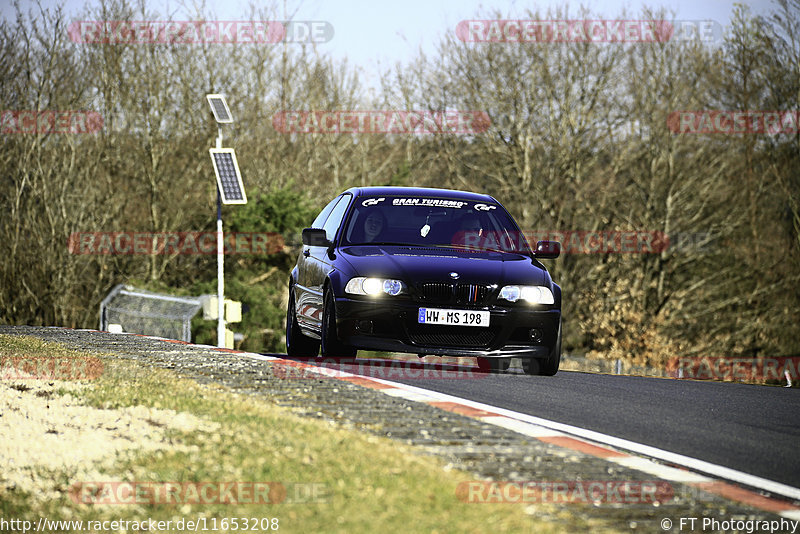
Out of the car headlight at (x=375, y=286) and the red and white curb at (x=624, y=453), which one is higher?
the car headlight at (x=375, y=286)

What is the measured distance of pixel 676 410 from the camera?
844 cm

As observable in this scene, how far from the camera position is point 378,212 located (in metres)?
11.2

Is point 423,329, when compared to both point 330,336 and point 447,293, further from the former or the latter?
point 330,336

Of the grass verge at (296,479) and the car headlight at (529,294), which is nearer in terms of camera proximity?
the grass verge at (296,479)

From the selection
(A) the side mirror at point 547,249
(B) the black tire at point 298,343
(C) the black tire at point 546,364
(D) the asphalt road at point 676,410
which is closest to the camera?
(D) the asphalt road at point 676,410

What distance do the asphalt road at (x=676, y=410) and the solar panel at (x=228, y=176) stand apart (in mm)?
18884

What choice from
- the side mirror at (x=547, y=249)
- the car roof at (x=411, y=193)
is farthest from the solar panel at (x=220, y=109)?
the side mirror at (x=547, y=249)

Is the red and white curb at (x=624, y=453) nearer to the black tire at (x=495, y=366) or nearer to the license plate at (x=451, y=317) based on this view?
the license plate at (x=451, y=317)

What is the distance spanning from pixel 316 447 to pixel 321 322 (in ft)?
16.0

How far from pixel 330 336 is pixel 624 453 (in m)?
4.48

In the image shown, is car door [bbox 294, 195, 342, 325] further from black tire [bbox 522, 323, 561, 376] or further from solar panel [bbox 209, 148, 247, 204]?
solar panel [bbox 209, 148, 247, 204]

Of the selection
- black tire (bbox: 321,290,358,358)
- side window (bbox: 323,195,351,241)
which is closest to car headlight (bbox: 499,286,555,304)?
black tire (bbox: 321,290,358,358)

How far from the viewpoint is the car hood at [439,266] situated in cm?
980

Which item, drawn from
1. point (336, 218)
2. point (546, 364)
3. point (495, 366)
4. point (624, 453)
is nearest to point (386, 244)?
point (336, 218)
